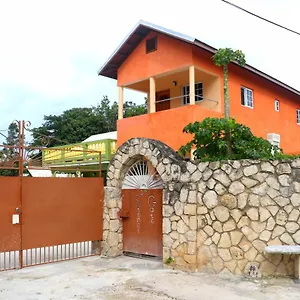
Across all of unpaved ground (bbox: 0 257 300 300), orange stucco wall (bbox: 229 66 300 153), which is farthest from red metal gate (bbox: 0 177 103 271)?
orange stucco wall (bbox: 229 66 300 153)

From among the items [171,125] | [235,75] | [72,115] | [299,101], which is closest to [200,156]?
[171,125]

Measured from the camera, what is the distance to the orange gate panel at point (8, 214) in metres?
7.98

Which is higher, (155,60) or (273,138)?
(155,60)

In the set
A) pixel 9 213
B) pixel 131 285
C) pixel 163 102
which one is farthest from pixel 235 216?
pixel 163 102

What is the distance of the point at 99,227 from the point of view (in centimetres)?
957

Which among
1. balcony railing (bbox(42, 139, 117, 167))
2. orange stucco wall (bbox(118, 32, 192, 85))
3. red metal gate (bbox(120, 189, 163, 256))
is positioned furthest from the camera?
balcony railing (bbox(42, 139, 117, 167))

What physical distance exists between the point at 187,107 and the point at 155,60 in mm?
2904

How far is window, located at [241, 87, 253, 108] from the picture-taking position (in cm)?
1576

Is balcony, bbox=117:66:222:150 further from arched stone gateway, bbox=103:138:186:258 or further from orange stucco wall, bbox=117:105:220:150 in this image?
arched stone gateway, bbox=103:138:186:258

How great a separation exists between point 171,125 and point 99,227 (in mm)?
5569

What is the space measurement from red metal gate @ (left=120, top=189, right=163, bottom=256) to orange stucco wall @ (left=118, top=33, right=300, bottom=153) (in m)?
4.67

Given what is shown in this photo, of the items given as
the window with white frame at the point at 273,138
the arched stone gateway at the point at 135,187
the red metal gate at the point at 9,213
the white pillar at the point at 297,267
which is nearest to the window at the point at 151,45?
the window with white frame at the point at 273,138

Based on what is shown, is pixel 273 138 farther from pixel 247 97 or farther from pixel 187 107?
pixel 187 107

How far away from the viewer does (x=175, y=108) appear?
45.1 ft
